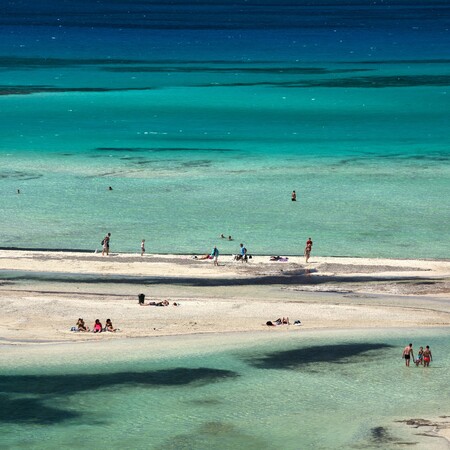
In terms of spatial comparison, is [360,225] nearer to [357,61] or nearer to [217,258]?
[217,258]

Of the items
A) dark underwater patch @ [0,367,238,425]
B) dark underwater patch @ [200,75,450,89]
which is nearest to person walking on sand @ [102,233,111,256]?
dark underwater patch @ [0,367,238,425]

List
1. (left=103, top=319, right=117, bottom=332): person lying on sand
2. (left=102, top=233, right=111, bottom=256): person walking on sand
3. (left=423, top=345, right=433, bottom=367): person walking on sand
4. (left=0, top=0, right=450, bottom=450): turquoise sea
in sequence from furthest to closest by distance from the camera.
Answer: (left=102, top=233, right=111, bottom=256): person walking on sand, (left=103, top=319, right=117, bottom=332): person lying on sand, (left=423, top=345, right=433, bottom=367): person walking on sand, (left=0, top=0, right=450, bottom=450): turquoise sea

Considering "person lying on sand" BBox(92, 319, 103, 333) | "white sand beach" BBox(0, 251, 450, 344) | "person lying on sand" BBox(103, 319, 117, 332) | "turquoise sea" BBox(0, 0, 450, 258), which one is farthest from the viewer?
"turquoise sea" BBox(0, 0, 450, 258)

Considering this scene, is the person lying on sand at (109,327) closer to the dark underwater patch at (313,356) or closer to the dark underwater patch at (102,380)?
the dark underwater patch at (102,380)

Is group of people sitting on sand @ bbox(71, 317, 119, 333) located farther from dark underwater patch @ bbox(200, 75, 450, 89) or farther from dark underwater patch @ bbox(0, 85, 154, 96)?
dark underwater patch @ bbox(200, 75, 450, 89)

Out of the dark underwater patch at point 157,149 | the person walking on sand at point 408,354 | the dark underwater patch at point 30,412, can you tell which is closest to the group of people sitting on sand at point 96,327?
the dark underwater patch at point 30,412

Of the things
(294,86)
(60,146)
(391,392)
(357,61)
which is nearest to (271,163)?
(60,146)

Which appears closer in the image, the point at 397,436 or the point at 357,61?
the point at 397,436
